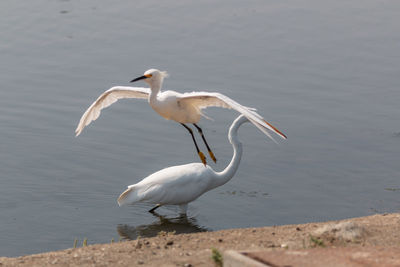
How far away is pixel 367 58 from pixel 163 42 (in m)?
4.81

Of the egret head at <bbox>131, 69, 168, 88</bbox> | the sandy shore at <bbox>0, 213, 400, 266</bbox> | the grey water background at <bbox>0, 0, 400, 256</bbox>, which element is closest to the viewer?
the sandy shore at <bbox>0, 213, 400, 266</bbox>

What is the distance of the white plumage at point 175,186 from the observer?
969 centimetres

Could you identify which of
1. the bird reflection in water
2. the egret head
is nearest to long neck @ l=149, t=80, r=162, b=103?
the egret head

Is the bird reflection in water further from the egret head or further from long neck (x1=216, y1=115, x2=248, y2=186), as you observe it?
the egret head

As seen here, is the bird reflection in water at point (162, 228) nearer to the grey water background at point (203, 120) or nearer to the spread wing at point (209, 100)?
the grey water background at point (203, 120)

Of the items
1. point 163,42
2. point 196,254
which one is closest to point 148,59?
point 163,42

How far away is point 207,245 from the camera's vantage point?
6.79m

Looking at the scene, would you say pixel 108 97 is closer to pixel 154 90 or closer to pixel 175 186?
pixel 154 90

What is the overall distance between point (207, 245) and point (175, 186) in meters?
3.10

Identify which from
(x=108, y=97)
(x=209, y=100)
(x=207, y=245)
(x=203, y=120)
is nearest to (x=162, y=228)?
(x=108, y=97)

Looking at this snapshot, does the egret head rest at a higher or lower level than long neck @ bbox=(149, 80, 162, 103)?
higher

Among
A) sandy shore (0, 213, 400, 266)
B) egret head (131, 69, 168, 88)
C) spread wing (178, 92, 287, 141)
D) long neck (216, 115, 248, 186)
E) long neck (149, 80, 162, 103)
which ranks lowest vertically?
sandy shore (0, 213, 400, 266)

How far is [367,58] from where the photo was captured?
15594 millimetres

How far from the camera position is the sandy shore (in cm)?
613
